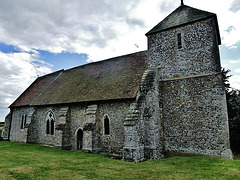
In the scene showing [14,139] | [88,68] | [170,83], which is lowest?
[14,139]

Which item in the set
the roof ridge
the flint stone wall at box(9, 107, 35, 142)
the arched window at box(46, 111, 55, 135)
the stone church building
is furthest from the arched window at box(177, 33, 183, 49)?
the flint stone wall at box(9, 107, 35, 142)

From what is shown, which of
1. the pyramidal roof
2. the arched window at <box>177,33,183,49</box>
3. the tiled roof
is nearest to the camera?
the pyramidal roof

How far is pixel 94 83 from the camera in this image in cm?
1953

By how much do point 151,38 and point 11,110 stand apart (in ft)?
79.3

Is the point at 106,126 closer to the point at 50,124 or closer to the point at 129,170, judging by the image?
the point at 129,170

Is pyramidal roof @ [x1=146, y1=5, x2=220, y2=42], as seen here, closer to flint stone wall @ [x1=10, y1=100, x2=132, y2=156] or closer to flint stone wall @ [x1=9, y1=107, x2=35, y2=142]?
flint stone wall @ [x1=10, y1=100, x2=132, y2=156]

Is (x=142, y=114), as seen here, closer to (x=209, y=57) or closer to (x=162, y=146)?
(x=162, y=146)

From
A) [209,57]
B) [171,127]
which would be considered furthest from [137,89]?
[209,57]

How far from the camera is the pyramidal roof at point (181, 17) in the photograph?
47.3ft

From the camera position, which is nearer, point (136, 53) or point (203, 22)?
point (203, 22)

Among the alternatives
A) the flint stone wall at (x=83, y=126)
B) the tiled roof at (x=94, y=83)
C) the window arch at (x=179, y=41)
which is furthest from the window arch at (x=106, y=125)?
the window arch at (x=179, y=41)

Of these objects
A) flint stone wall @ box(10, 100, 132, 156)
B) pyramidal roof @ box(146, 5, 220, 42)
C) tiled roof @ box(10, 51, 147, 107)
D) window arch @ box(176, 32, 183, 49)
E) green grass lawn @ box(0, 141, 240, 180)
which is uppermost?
pyramidal roof @ box(146, 5, 220, 42)

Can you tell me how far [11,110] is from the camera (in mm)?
27891

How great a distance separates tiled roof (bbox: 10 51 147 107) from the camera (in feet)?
53.6
